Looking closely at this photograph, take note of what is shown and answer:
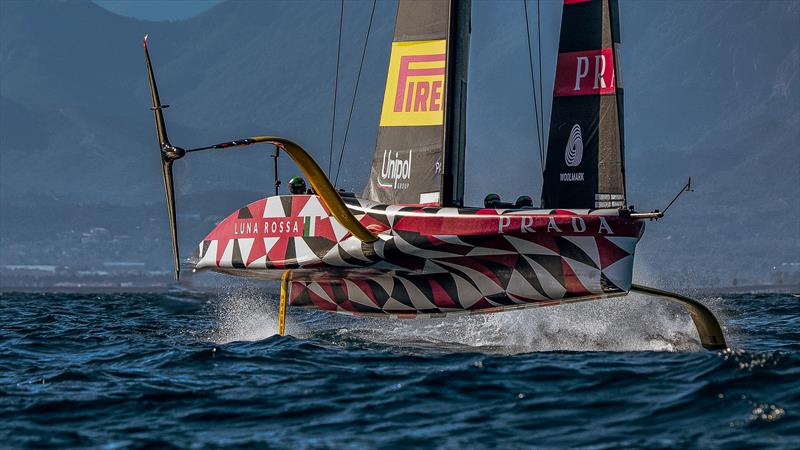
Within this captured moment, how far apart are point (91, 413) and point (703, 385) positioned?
522cm

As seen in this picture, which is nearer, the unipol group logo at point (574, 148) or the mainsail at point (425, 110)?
the unipol group logo at point (574, 148)

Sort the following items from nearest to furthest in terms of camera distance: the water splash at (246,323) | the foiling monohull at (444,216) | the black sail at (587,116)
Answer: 1. the foiling monohull at (444,216)
2. the black sail at (587,116)
3. the water splash at (246,323)

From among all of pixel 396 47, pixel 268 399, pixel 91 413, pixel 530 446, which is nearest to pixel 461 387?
pixel 268 399

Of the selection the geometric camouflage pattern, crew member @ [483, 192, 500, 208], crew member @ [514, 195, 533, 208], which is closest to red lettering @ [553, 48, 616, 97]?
crew member @ [514, 195, 533, 208]

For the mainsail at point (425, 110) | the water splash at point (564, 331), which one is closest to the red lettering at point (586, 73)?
the mainsail at point (425, 110)

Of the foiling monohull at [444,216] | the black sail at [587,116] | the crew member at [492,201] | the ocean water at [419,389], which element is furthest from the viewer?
the crew member at [492,201]

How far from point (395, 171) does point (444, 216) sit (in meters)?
2.13

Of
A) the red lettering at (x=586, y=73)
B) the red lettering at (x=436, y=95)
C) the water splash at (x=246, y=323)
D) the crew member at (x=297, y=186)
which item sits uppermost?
the red lettering at (x=586, y=73)

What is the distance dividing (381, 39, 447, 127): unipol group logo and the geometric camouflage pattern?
1582 millimetres

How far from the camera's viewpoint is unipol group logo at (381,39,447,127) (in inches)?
659

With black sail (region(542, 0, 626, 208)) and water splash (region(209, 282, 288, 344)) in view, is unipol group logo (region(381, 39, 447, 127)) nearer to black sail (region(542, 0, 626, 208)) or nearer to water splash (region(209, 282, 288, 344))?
black sail (region(542, 0, 626, 208))

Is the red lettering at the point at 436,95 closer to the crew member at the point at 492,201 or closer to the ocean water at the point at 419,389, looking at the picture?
the crew member at the point at 492,201

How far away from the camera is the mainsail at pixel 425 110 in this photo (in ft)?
54.4

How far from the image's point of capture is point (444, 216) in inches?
595
